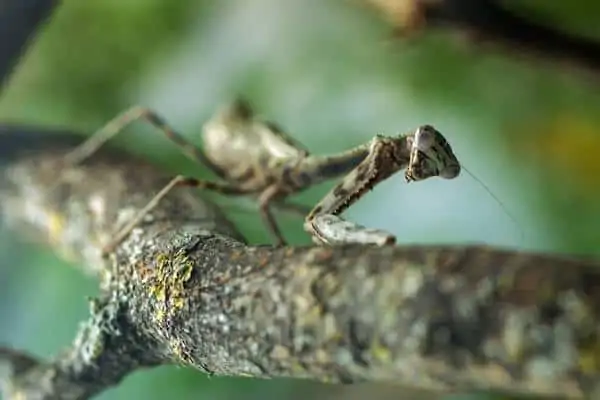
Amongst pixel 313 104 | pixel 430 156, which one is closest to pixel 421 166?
pixel 430 156

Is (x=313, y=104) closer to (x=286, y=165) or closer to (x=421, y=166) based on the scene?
(x=286, y=165)

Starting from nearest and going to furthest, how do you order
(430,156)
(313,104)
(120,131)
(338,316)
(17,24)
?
(338,316)
(430,156)
(17,24)
(120,131)
(313,104)

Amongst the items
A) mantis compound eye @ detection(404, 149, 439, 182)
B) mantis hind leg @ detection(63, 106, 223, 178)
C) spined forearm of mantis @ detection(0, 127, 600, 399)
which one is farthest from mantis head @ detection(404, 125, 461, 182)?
mantis hind leg @ detection(63, 106, 223, 178)

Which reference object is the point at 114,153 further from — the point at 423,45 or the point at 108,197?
the point at 423,45

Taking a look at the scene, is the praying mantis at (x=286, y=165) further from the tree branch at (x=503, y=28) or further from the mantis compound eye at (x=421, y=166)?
the tree branch at (x=503, y=28)

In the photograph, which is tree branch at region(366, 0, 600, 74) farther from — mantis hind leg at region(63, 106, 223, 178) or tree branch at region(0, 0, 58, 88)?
tree branch at region(0, 0, 58, 88)

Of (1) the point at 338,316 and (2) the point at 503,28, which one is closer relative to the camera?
(1) the point at 338,316

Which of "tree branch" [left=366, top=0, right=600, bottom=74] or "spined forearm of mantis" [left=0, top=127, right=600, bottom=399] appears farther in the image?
"tree branch" [left=366, top=0, right=600, bottom=74]

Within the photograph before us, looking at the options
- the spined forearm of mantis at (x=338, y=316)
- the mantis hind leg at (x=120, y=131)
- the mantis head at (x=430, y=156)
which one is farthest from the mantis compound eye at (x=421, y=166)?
the mantis hind leg at (x=120, y=131)
